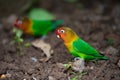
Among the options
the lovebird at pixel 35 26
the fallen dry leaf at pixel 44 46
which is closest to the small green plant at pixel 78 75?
the fallen dry leaf at pixel 44 46

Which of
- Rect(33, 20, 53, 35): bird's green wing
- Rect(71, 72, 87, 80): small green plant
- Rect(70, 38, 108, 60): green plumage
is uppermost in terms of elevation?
Rect(33, 20, 53, 35): bird's green wing

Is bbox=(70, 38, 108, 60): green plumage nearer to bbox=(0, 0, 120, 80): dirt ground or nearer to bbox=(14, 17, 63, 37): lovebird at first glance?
bbox=(0, 0, 120, 80): dirt ground

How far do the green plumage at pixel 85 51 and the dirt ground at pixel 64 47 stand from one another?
0.15 metres

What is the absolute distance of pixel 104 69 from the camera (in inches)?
175

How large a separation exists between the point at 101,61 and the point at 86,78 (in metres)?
0.64

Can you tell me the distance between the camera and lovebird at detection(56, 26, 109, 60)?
454cm

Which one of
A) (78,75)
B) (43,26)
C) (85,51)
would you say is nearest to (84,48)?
(85,51)

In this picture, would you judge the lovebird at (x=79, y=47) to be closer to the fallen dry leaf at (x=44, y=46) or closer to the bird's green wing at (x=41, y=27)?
the fallen dry leaf at (x=44, y=46)

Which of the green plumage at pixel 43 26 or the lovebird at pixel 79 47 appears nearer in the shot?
the lovebird at pixel 79 47

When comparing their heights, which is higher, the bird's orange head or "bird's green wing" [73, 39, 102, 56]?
the bird's orange head

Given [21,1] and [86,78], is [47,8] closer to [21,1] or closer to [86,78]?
[21,1]

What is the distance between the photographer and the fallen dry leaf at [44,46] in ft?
16.8

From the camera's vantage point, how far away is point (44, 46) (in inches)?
221

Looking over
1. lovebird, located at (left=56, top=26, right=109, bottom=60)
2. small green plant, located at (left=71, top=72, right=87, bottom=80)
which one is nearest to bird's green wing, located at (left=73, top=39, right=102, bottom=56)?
lovebird, located at (left=56, top=26, right=109, bottom=60)
